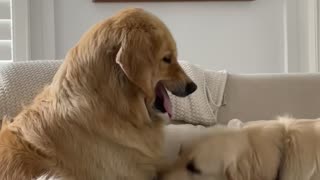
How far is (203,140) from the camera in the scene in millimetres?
1517

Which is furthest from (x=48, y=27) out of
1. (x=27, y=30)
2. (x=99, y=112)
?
(x=99, y=112)

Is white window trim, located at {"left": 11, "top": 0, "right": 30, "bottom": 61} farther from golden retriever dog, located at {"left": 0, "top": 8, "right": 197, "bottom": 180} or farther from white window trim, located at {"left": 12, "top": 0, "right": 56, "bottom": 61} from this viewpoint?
golden retriever dog, located at {"left": 0, "top": 8, "right": 197, "bottom": 180}

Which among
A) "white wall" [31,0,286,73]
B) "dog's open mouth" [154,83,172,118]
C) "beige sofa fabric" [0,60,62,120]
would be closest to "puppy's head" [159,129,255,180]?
"dog's open mouth" [154,83,172,118]

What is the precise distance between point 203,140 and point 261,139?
0.50ft

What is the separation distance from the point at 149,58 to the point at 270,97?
831 mm

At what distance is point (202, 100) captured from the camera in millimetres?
1996

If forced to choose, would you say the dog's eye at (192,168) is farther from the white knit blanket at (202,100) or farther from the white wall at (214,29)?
the white wall at (214,29)

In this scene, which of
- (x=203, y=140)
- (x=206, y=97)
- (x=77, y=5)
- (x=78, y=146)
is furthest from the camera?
(x=77, y=5)

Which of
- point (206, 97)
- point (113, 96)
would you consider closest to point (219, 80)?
point (206, 97)

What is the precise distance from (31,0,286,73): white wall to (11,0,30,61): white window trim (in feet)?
0.18

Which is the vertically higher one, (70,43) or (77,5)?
(77,5)

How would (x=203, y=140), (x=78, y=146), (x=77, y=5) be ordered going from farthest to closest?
1. (x=77, y=5)
2. (x=203, y=140)
3. (x=78, y=146)

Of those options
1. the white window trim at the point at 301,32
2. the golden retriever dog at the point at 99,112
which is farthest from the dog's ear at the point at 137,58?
the white window trim at the point at 301,32

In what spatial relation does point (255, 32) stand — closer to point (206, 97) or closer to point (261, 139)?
point (206, 97)
